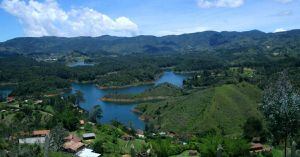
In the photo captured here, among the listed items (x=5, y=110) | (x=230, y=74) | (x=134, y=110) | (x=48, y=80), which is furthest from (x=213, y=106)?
(x=48, y=80)

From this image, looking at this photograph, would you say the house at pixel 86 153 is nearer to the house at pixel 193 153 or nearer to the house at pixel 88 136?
the house at pixel 88 136

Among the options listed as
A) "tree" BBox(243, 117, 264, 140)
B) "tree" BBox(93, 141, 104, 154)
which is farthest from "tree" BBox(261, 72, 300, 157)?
"tree" BBox(243, 117, 264, 140)

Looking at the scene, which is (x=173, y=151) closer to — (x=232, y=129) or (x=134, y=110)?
(x=232, y=129)

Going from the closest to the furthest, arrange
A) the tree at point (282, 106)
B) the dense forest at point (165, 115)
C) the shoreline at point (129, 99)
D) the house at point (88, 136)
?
the tree at point (282, 106) < the dense forest at point (165, 115) < the house at point (88, 136) < the shoreline at point (129, 99)

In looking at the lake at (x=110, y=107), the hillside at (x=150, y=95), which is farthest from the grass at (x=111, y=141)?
the hillside at (x=150, y=95)

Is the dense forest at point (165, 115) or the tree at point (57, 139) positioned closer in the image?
the dense forest at point (165, 115)

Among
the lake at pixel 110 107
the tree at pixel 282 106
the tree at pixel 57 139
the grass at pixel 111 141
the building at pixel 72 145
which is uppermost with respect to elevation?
the tree at pixel 282 106

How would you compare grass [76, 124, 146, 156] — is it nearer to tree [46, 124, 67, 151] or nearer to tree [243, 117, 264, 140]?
tree [46, 124, 67, 151]

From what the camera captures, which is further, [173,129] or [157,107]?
[157,107]
